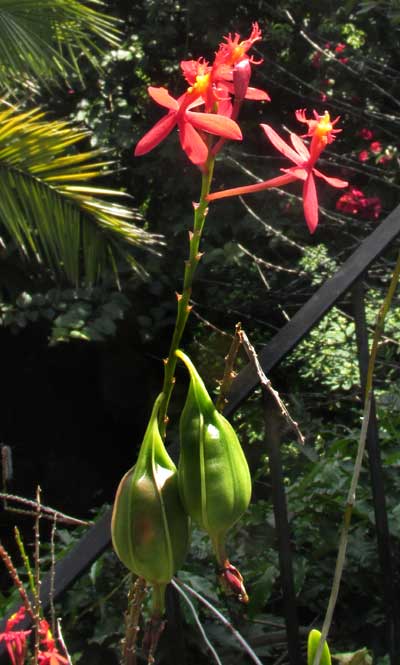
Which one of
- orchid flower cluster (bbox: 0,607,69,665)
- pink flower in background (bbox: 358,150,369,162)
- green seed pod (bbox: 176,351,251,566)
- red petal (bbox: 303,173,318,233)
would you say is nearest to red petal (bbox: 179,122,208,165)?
red petal (bbox: 303,173,318,233)

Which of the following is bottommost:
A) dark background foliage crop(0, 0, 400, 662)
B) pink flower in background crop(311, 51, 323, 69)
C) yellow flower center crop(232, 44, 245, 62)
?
dark background foliage crop(0, 0, 400, 662)

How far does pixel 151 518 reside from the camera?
2.90 ft

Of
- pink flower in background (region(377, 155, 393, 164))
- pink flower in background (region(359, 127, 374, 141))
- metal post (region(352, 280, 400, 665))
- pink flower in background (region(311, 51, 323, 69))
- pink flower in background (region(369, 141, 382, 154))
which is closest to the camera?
metal post (region(352, 280, 400, 665))

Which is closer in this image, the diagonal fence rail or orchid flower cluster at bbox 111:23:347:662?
orchid flower cluster at bbox 111:23:347:662

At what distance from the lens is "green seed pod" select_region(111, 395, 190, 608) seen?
884 mm

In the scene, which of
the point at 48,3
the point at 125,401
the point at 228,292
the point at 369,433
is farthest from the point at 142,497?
the point at 125,401

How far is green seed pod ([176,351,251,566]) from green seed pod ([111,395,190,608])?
0.05 ft

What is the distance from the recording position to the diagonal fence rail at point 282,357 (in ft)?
4.14

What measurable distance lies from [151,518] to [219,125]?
1.17 feet

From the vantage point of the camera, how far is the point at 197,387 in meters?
0.90

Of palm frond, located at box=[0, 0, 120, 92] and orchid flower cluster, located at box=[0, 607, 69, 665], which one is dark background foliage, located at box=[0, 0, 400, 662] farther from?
orchid flower cluster, located at box=[0, 607, 69, 665]

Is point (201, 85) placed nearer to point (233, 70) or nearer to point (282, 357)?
point (233, 70)

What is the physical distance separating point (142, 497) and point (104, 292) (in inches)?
154

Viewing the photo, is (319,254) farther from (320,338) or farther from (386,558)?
(386,558)
